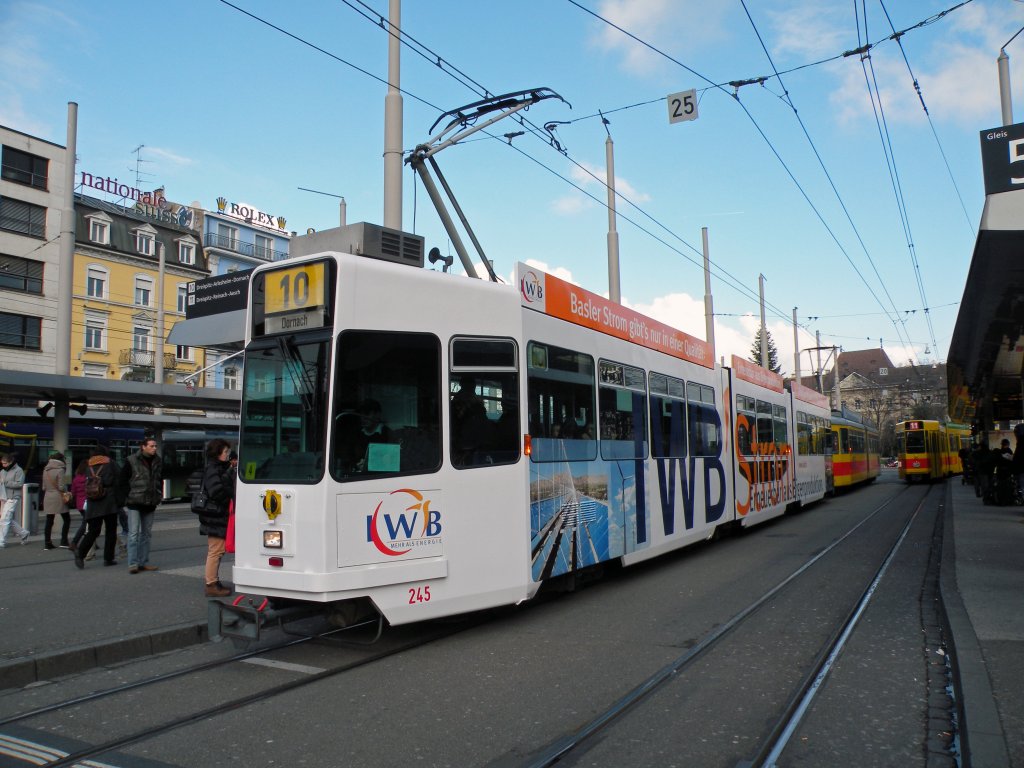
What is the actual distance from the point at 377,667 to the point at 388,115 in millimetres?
7533

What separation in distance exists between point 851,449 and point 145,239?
41.2 metres

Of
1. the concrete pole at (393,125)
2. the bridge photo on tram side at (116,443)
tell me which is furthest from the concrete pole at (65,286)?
the concrete pole at (393,125)

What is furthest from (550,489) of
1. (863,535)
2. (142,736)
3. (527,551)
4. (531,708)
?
(863,535)

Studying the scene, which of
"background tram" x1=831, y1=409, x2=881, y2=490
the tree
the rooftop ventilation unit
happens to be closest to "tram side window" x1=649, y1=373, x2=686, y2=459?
the rooftop ventilation unit

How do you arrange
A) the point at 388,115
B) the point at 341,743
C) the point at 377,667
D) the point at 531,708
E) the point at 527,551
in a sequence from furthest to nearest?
the point at 388,115 → the point at 527,551 → the point at 377,667 → the point at 531,708 → the point at 341,743

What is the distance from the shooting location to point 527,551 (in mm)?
7145

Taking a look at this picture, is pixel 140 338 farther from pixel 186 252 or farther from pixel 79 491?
pixel 79 491

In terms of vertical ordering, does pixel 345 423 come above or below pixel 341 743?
above

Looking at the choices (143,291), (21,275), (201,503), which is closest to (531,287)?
(201,503)

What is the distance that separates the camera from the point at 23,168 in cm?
3972

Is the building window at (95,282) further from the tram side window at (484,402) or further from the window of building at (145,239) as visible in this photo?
the tram side window at (484,402)

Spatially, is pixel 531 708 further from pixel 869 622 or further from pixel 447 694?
pixel 869 622

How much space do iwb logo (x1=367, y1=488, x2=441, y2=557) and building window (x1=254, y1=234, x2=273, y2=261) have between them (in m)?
54.1

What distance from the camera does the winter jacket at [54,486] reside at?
1302 centimetres
